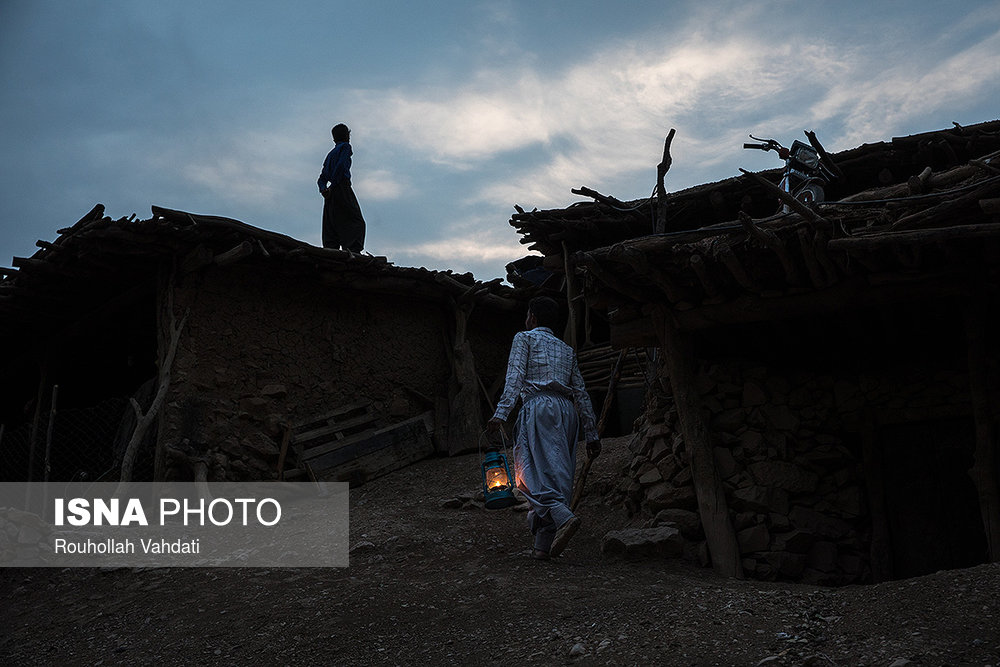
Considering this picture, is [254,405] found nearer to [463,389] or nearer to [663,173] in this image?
[463,389]

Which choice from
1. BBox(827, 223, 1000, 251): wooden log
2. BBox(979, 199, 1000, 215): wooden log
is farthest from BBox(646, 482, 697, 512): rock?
BBox(979, 199, 1000, 215): wooden log

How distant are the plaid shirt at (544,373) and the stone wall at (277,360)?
12.4ft

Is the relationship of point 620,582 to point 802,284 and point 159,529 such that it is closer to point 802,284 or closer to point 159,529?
point 802,284

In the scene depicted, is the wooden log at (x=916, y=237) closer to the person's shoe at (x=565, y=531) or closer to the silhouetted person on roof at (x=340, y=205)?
the person's shoe at (x=565, y=531)

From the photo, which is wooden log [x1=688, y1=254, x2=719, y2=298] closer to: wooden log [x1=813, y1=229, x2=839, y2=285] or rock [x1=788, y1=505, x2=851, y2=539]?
wooden log [x1=813, y1=229, x2=839, y2=285]

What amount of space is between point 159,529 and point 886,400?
220 inches

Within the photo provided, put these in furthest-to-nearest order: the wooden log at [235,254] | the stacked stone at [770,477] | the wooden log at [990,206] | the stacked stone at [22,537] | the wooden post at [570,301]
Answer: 1. the wooden post at [570,301]
2. the wooden log at [235,254]
3. the stacked stone at [22,537]
4. the stacked stone at [770,477]
5. the wooden log at [990,206]

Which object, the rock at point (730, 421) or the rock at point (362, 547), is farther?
the rock at point (362, 547)

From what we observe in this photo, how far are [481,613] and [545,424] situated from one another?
132 cm

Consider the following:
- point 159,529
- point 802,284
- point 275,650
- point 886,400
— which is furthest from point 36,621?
point 886,400

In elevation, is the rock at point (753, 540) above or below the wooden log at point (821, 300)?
below

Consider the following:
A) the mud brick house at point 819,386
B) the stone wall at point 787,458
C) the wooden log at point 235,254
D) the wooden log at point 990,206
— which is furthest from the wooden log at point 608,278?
the wooden log at point 235,254

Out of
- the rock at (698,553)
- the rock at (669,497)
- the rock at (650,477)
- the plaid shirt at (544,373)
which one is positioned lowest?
the rock at (698,553)

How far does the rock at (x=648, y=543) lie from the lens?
5.34 metres
